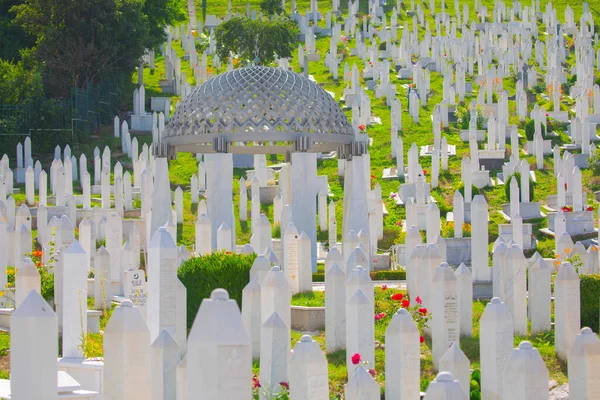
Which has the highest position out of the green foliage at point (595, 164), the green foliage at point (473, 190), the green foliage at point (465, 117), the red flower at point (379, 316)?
the green foliage at point (465, 117)

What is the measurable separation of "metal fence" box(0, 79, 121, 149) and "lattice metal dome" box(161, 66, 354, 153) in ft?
48.1

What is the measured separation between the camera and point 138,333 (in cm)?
1054

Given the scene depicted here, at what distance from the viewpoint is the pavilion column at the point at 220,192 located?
21.1 m

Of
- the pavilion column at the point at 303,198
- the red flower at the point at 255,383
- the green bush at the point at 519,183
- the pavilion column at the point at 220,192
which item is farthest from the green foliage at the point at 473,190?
the red flower at the point at 255,383

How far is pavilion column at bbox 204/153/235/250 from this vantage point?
21.1 meters

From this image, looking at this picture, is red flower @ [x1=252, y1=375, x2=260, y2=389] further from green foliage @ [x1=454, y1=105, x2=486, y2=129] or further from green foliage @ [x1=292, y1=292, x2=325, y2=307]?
green foliage @ [x1=454, y1=105, x2=486, y2=129]

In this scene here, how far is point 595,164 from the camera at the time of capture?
31812mm

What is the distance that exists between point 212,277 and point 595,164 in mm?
17796

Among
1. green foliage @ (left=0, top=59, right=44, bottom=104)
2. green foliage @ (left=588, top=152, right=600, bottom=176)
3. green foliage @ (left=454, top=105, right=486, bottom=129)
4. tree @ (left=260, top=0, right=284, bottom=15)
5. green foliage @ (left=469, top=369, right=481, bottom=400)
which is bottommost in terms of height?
green foliage @ (left=469, top=369, right=481, bottom=400)

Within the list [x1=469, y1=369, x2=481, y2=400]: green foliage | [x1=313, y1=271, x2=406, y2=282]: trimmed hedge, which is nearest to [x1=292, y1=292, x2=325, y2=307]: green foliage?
[x1=313, y1=271, x2=406, y2=282]: trimmed hedge

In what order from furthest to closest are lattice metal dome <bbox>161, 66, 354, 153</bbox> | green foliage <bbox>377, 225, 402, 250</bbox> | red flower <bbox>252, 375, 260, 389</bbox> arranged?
green foliage <bbox>377, 225, 402, 250</bbox>
lattice metal dome <bbox>161, 66, 354, 153</bbox>
red flower <bbox>252, 375, 260, 389</bbox>

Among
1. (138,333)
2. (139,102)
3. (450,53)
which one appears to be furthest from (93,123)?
(138,333)

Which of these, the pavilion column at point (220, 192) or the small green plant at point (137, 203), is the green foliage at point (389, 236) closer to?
the pavilion column at point (220, 192)

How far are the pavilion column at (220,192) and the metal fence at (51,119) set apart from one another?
15086 millimetres
